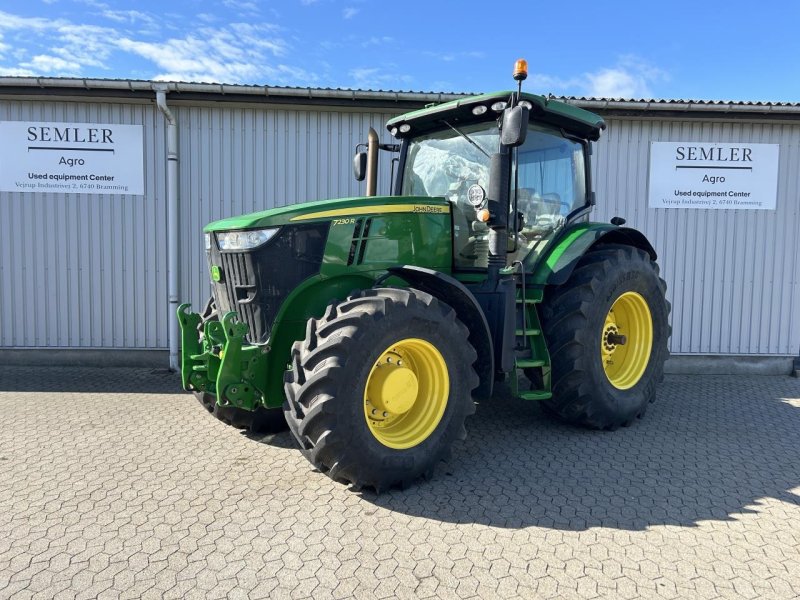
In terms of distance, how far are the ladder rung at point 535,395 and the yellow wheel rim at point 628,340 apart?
2.72 ft

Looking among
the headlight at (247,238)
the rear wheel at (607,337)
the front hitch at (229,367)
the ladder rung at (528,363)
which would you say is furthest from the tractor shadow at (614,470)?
the headlight at (247,238)

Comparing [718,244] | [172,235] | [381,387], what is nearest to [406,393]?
[381,387]

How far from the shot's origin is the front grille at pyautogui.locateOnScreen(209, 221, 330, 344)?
367 centimetres

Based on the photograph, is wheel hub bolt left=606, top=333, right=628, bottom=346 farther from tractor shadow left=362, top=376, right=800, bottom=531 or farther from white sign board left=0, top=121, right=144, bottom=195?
white sign board left=0, top=121, right=144, bottom=195

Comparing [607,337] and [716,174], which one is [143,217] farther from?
[716,174]

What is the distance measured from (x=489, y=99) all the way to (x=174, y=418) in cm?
375

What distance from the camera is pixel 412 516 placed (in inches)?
123

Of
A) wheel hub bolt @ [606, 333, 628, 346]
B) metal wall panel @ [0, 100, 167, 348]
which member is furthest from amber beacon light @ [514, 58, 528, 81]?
metal wall panel @ [0, 100, 167, 348]

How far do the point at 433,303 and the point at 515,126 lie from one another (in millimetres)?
1271

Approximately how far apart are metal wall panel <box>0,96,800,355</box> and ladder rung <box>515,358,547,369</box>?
3518mm

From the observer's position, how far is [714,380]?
6836 millimetres

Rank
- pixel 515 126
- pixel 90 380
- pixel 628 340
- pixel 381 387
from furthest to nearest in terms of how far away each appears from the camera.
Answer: pixel 90 380
pixel 628 340
pixel 515 126
pixel 381 387

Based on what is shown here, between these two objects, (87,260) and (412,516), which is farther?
(87,260)

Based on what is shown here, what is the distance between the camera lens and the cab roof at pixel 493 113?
13.9ft
